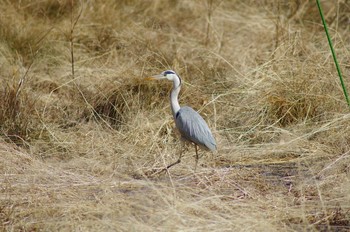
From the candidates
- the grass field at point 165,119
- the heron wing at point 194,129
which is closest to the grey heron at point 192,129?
the heron wing at point 194,129

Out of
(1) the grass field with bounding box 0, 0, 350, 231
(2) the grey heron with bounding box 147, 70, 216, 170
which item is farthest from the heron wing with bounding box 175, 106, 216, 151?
(1) the grass field with bounding box 0, 0, 350, 231

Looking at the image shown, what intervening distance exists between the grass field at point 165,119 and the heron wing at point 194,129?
0.67 ft

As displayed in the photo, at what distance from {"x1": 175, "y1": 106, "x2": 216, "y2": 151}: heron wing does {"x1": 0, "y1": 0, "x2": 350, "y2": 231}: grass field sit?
0.67 ft

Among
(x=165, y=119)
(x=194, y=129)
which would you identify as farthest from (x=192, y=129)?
(x=165, y=119)

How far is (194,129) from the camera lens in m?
4.84

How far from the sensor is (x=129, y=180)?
4.77 m

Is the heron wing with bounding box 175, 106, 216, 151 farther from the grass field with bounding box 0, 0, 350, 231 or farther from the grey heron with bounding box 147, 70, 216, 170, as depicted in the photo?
the grass field with bounding box 0, 0, 350, 231

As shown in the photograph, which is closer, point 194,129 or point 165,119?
point 194,129

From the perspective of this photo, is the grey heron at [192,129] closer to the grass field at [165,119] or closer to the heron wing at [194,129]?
the heron wing at [194,129]

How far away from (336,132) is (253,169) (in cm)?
77

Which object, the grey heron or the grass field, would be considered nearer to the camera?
the grass field

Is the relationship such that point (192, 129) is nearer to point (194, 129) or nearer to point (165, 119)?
point (194, 129)

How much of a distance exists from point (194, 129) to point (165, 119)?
0.95 metres

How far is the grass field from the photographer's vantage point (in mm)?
4223
